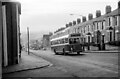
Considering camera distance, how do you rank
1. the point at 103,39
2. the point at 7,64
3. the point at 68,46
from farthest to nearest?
the point at 103,39
the point at 68,46
the point at 7,64

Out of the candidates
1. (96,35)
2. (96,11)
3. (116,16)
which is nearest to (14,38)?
(116,16)

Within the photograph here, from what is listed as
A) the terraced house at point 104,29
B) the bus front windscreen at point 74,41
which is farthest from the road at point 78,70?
the terraced house at point 104,29

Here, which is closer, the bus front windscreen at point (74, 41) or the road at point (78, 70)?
the road at point (78, 70)

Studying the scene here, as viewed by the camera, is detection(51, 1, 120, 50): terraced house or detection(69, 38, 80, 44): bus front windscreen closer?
detection(69, 38, 80, 44): bus front windscreen

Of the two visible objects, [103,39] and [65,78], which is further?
[103,39]

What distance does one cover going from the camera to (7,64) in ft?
57.2

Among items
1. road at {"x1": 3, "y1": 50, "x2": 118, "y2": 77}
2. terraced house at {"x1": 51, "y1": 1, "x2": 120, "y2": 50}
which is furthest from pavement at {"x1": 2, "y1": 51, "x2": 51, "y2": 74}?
terraced house at {"x1": 51, "y1": 1, "x2": 120, "y2": 50}

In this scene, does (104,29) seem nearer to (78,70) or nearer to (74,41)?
(74,41)

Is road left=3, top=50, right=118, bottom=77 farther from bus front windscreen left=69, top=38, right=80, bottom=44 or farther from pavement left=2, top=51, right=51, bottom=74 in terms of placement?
bus front windscreen left=69, top=38, right=80, bottom=44

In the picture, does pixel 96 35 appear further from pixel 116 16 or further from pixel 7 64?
pixel 7 64

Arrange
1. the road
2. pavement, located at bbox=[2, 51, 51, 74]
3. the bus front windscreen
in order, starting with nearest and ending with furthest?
the road, pavement, located at bbox=[2, 51, 51, 74], the bus front windscreen

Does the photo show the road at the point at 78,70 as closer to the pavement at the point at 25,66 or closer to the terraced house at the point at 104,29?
the pavement at the point at 25,66

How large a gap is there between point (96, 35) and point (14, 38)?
117 feet

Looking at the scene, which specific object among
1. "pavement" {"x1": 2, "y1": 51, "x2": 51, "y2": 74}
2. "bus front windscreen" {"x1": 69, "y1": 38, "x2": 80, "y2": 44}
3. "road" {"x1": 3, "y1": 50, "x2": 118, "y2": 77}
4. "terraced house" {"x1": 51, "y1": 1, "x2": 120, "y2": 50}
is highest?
"terraced house" {"x1": 51, "y1": 1, "x2": 120, "y2": 50}
